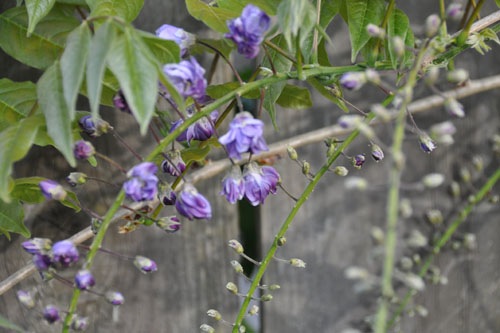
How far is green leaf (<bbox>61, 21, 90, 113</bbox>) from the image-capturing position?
0.63 m

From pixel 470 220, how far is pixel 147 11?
0.98 metres

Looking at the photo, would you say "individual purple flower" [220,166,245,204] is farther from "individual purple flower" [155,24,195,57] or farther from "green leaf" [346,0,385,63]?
"green leaf" [346,0,385,63]

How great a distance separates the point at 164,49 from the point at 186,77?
0.06m

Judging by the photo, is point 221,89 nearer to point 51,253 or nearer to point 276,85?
point 276,85

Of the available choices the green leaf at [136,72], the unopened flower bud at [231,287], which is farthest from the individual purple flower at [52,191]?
the unopened flower bud at [231,287]

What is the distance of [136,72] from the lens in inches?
24.7

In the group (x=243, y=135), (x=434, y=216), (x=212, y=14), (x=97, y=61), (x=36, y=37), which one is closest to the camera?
(x=97, y=61)

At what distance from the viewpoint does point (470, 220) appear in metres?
1.67

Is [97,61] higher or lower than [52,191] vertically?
higher

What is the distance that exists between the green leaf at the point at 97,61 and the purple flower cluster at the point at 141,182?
0.23ft

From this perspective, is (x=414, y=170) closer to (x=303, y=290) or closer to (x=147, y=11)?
(x=303, y=290)

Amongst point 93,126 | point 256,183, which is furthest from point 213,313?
point 93,126

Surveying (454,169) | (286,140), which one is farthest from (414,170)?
(286,140)

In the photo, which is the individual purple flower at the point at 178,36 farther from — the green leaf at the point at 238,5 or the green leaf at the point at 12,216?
the green leaf at the point at 12,216
